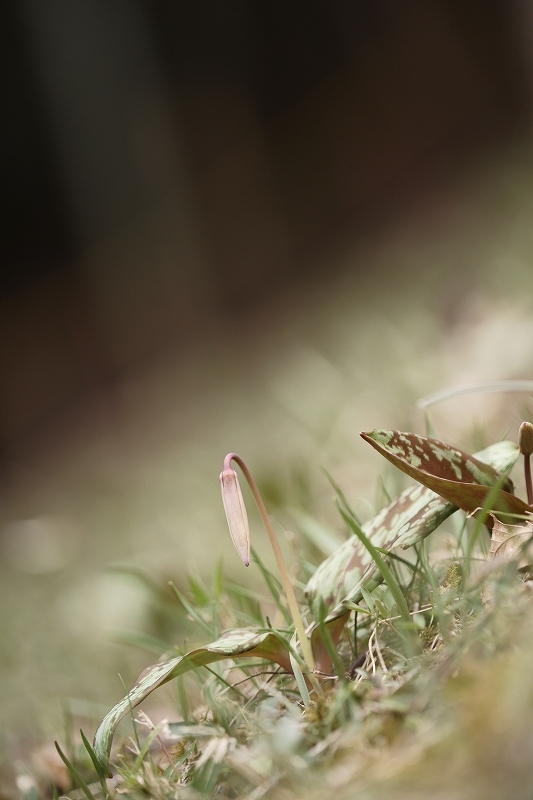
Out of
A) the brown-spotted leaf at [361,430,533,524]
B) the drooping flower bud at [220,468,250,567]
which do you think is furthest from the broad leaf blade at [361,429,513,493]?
the drooping flower bud at [220,468,250,567]

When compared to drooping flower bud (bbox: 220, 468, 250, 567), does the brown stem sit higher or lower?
lower

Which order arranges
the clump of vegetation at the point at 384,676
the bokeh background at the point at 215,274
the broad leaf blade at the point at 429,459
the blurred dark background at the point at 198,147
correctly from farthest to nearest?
the blurred dark background at the point at 198,147 < the bokeh background at the point at 215,274 < the broad leaf blade at the point at 429,459 < the clump of vegetation at the point at 384,676

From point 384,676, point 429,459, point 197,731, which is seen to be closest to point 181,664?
point 197,731

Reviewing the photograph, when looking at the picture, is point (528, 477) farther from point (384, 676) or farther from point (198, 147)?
point (198, 147)

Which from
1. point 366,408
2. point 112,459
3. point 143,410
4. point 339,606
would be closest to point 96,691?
point 339,606

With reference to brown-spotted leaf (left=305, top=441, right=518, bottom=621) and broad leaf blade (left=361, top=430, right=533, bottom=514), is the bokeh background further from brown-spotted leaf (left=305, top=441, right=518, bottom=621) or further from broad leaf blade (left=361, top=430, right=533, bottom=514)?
broad leaf blade (left=361, top=430, right=533, bottom=514)

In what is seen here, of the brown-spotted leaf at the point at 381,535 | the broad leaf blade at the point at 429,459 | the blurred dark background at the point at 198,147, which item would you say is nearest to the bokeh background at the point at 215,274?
the blurred dark background at the point at 198,147

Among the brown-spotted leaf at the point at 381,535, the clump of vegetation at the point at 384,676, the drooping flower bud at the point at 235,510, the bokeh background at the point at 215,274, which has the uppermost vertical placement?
the bokeh background at the point at 215,274

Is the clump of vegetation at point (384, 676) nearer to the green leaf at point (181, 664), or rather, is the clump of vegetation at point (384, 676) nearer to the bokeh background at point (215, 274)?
the green leaf at point (181, 664)
